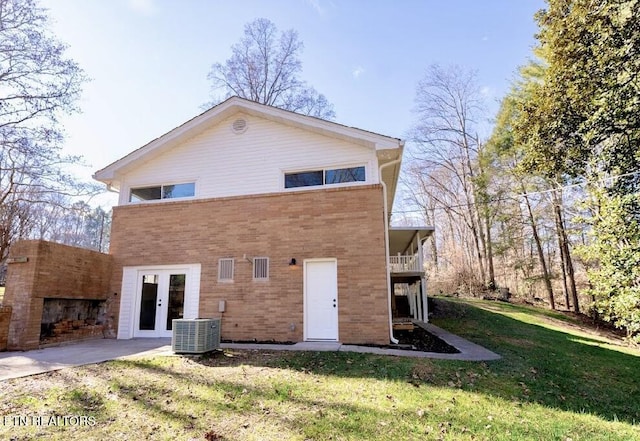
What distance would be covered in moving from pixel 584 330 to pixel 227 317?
15.8m

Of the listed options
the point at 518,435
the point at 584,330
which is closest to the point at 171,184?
the point at 518,435

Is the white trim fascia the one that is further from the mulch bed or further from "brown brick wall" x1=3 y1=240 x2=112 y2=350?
the mulch bed

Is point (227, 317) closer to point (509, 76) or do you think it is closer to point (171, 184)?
point (171, 184)

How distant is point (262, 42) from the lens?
21.5 m

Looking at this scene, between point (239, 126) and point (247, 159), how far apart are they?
3.71 feet

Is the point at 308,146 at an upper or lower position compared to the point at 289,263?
upper

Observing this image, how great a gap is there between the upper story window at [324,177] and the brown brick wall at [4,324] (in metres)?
7.41

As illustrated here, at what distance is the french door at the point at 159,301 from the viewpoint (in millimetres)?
10297

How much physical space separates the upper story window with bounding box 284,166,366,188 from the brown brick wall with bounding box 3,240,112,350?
6.23 metres

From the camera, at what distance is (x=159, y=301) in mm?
10477

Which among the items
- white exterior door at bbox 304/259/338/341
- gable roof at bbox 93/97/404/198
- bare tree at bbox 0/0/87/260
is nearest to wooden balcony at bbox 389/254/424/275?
gable roof at bbox 93/97/404/198

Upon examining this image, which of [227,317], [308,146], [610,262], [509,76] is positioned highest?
[509,76]

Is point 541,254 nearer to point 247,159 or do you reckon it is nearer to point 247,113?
point 247,159

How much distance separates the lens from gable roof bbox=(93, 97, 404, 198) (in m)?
9.45
